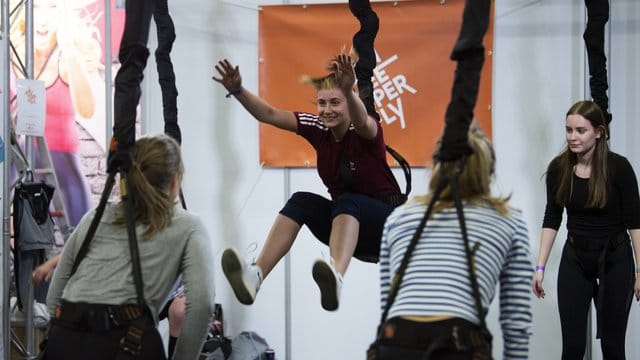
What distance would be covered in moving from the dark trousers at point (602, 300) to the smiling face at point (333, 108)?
1.42 metres

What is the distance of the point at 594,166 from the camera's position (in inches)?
143

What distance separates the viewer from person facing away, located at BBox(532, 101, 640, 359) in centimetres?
355

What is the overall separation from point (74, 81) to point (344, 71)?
289 centimetres

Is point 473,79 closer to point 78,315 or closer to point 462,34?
point 462,34

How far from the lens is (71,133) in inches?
202

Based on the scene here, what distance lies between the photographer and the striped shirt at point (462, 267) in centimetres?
201

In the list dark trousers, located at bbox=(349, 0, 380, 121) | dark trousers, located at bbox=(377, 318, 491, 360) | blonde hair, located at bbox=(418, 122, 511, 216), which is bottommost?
dark trousers, located at bbox=(377, 318, 491, 360)

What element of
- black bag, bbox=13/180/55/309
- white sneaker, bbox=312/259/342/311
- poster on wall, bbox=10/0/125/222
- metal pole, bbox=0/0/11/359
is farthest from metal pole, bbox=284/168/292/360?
white sneaker, bbox=312/259/342/311

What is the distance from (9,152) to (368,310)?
98.2 inches

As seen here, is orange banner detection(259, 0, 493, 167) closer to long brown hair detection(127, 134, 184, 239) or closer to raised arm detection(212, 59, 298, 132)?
raised arm detection(212, 59, 298, 132)

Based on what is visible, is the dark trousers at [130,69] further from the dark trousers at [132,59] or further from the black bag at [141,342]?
the black bag at [141,342]

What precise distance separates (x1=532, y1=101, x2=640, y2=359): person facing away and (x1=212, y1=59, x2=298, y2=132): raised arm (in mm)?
1412

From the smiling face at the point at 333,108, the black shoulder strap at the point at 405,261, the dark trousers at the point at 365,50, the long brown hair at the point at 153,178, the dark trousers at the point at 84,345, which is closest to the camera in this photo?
the black shoulder strap at the point at 405,261

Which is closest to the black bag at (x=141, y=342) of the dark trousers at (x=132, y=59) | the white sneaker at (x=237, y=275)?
the white sneaker at (x=237, y=275)
